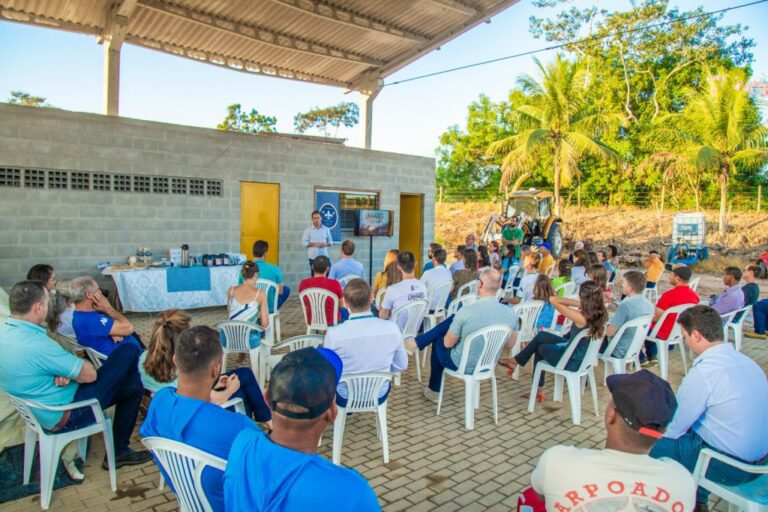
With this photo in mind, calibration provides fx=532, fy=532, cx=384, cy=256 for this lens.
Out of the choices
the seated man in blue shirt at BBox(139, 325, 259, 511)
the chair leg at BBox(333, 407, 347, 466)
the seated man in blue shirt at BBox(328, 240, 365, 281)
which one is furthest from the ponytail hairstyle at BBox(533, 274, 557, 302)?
the seated man in blue shirt at BBox(139, 325, 259, 511)

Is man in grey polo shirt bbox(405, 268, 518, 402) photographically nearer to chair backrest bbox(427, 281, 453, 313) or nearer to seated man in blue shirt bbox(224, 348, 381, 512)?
chair backrest bbox(427, 281, 453, 313)

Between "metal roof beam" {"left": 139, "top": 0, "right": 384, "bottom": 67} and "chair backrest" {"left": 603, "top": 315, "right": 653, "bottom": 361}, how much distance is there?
973 cm

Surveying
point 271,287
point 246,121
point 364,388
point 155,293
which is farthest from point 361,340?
point 246,121

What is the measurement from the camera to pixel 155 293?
8.41 meters

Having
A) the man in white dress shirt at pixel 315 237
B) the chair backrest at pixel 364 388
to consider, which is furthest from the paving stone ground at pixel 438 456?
the man in white dress shirt at pixel 315 237

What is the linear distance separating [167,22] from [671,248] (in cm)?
1579

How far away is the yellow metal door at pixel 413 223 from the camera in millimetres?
13867

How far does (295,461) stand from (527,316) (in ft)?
14.5

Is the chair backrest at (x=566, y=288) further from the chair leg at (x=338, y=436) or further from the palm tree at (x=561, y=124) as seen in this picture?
the palm tree at (x=561, y=124)

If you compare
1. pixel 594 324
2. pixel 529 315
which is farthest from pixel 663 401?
pixel 529 315

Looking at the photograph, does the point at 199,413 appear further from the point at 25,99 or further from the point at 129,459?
the point at 25,99

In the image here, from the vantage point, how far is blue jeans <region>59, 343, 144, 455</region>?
3.24 m

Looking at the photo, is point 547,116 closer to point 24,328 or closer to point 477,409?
point 477,409

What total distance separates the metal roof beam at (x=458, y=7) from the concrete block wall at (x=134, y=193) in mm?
3696
